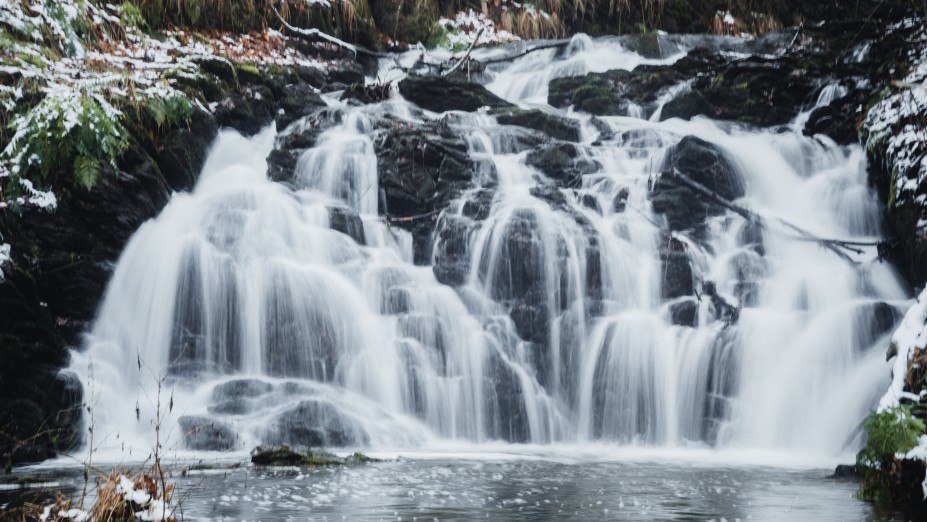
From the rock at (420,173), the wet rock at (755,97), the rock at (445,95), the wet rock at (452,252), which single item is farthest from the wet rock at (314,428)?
the wet rock at (755,97)

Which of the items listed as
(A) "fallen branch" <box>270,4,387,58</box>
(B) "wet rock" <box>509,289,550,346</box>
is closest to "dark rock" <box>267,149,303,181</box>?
(B) "wet rock" <box>509,289,550,346</box>

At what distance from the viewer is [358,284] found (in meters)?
10.9

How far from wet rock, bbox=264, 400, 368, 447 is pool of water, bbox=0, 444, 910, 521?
771mm

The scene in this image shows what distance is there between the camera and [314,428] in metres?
8.80

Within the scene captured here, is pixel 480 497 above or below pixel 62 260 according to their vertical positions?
below

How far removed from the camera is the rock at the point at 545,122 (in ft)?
47.5

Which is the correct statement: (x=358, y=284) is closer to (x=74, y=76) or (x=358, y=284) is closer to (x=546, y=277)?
(x=546, y=277)

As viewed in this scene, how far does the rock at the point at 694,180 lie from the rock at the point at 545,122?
2.02 m

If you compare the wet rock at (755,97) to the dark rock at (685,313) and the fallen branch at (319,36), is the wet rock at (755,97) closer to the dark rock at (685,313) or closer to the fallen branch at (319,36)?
the dark rock at (685,313)

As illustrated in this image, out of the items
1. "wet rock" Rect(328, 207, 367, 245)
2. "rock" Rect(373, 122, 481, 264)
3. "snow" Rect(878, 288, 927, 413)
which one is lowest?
"snow" Rect(878, 288, 927, 413)

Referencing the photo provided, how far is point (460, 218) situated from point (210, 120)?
4.82 m

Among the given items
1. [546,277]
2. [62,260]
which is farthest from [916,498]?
[62,260]

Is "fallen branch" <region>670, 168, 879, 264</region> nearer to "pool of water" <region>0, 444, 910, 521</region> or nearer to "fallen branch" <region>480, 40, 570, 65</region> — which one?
"pool of water" <region>0, 444, 910, 521</region>

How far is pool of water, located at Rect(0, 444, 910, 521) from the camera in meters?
5.16
